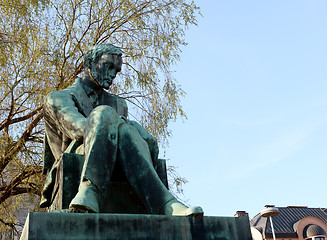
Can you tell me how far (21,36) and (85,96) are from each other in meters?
5.47

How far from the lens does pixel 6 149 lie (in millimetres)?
8281

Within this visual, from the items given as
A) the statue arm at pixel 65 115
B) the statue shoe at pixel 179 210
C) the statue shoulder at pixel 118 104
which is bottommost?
the statue shoe at pixel 179 210

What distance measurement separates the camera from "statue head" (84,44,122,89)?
Result: 146 inches

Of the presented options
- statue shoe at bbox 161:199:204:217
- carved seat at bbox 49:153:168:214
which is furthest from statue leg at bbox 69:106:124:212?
statue shoe at bbox 161:199:204:217

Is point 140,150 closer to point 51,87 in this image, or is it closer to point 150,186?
point 150,186

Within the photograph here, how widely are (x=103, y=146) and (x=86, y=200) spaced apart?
466mm

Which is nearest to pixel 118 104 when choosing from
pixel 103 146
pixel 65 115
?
pixel 65 115

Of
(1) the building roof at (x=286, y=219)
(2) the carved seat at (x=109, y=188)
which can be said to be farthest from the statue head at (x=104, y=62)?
(1) the building roof at (x=286, y=219)

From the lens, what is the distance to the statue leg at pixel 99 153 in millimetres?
2793

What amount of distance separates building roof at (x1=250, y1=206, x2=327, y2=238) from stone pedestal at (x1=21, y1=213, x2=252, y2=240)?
28.6 meters

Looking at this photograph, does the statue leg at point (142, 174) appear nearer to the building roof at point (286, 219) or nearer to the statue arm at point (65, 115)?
the statue arm at point (65, 115)

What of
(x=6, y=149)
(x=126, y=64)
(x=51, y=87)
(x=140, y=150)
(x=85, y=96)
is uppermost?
(x=126, y=64)

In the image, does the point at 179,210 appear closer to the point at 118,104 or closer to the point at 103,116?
the point at 103,116

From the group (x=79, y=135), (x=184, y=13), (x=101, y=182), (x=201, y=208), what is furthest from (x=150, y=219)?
(x=184, y=13)
